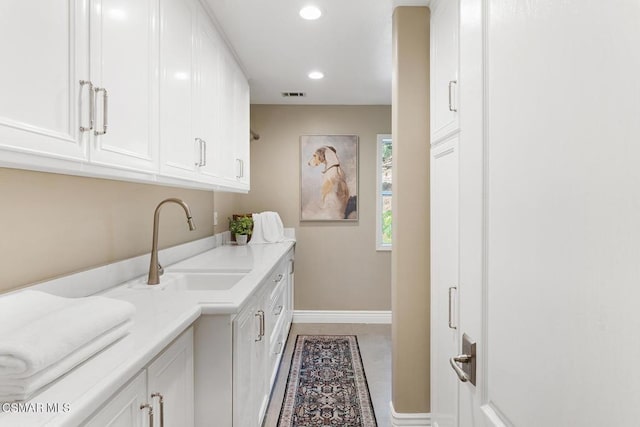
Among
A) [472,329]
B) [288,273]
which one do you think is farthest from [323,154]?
[472,329]

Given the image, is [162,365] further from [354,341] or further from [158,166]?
[354,341]

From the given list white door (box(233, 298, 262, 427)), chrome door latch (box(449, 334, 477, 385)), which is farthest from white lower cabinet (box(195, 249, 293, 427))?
chrome door latch (box(449, 334, 477, 385))

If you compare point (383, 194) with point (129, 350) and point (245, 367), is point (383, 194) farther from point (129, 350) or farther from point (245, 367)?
point (129, 350)

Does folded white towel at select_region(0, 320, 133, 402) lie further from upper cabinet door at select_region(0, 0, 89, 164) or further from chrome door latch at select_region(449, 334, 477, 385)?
chrome door latch at select_region(449, 334, 477, 385)

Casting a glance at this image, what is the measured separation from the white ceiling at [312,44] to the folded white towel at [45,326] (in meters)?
1.87

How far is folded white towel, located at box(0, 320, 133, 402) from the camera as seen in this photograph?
0.73 meters

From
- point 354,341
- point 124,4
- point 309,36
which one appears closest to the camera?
point 124,4

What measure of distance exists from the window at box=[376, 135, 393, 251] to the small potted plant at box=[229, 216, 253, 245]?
1500 mm

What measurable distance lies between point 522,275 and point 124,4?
1489 millimetres

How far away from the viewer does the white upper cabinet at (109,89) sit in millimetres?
908

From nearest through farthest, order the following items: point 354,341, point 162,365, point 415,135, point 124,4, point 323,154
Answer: point 162,365
point 124,4
point 415,135
point 354,341
point 323,154

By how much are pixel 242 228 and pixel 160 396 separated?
269 cm

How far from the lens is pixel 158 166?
162 centimetres

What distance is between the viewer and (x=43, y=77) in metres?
0.97
